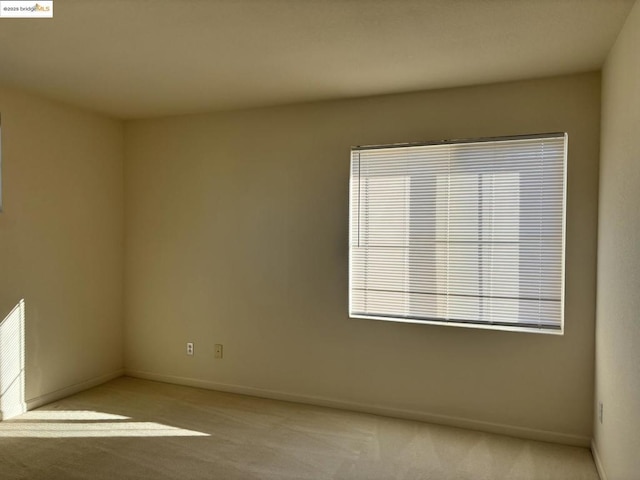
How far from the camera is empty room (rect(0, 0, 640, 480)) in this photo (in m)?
2.30

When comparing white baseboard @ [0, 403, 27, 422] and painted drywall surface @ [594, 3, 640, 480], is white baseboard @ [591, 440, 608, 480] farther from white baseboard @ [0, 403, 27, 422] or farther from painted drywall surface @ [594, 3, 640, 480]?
white baseboard @ [0, 403, 27, 422]

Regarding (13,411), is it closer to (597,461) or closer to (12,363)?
(12,363)

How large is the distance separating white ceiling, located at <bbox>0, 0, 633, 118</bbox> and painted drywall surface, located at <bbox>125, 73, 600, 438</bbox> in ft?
0.82

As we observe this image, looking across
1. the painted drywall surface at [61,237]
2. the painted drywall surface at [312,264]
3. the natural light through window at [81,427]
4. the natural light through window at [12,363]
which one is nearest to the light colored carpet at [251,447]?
the natural light through window at [81,427]

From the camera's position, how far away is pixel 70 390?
379 cm

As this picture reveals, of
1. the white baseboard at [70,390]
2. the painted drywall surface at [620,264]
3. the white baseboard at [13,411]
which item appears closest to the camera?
the painted drywall surface at [620,264]

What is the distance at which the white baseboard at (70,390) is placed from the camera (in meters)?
3.51

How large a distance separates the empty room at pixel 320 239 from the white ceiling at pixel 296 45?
2 centimetres

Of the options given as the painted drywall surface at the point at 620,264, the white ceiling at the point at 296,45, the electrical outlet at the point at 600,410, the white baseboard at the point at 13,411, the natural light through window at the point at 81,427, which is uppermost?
the white ceiling at the point at 296,45

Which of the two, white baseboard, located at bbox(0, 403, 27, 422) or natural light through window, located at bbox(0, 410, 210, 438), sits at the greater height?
white baseboard, located at bbox(0, 403, 27, 422)

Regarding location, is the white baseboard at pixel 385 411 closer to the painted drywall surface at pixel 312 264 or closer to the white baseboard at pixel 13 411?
the painted drywall surface at pixel 312 264

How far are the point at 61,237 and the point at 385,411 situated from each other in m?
3.04

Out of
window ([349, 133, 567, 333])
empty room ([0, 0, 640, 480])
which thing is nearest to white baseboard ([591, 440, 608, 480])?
empty room ([0, 0, 640, 480])

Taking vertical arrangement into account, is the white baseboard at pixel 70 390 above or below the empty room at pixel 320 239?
below
